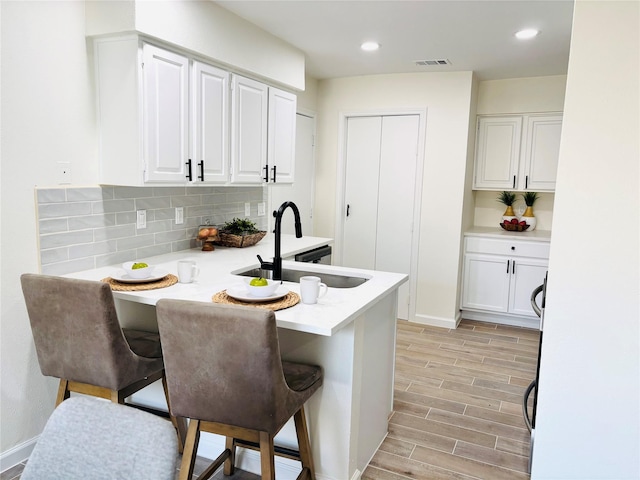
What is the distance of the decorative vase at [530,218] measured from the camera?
4898 mm

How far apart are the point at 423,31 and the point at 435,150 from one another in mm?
1473

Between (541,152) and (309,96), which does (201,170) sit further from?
(541,152)

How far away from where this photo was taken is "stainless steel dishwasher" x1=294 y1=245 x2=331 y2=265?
11.7ft

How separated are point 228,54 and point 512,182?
317 cm

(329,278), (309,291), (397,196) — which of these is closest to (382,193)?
(397,196)

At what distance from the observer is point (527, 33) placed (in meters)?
3.29

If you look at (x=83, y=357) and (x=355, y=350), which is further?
(x=355, y=350)

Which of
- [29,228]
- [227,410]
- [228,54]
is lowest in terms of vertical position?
[227,410]

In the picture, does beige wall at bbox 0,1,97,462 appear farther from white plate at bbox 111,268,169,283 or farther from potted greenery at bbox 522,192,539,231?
potted greenery at bbox 522,192,539,231

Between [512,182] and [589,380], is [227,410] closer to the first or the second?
[589,380]

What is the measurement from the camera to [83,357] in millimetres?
1916

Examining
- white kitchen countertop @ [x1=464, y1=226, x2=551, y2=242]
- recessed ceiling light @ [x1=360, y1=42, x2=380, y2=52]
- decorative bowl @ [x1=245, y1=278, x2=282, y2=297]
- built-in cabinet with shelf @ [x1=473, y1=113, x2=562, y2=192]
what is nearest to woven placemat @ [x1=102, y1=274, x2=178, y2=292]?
decorative bowl @ [x1=245, y1=278, x2=282, y2=297]

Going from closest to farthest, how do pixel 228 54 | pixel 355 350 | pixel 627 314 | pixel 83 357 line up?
pixel 627 314 → pixel 83 357 → pixel 355 350 → pixel 228 54

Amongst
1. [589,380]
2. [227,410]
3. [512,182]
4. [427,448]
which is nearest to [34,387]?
[227,410]
